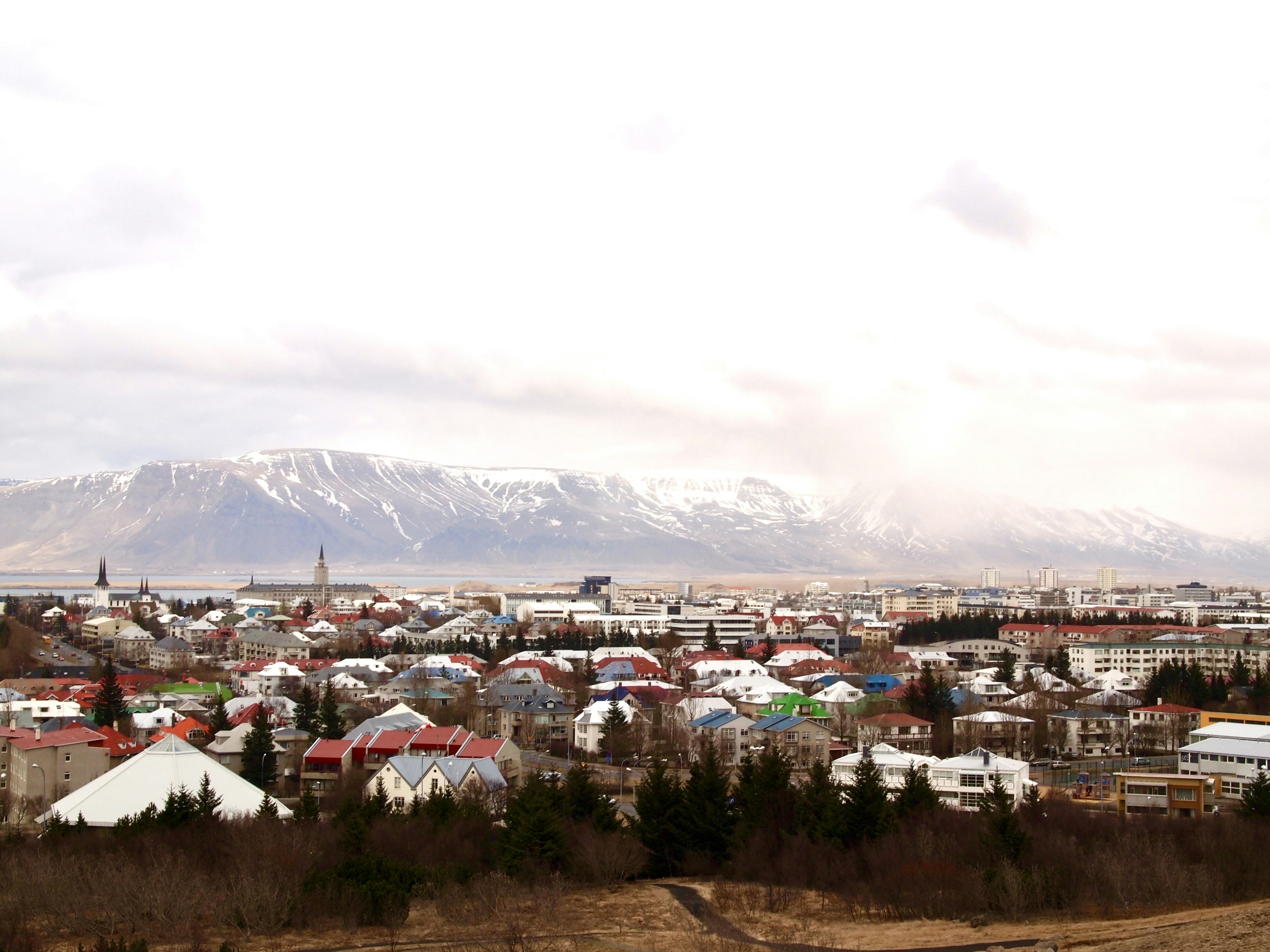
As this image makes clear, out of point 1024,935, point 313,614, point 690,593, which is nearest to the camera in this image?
point 1024,935

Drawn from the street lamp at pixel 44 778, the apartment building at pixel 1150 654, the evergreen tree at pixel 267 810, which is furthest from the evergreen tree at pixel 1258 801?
the apartment building at pixel 1150 654

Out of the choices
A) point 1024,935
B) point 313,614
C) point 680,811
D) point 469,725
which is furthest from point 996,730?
point 313,614

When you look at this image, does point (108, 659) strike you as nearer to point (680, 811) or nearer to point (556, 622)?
point (680, 811)

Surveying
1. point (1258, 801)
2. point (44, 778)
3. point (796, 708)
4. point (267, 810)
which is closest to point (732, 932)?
point (267, 810)

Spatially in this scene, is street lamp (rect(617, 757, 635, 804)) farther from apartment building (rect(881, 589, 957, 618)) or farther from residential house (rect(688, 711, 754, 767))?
apartment building (rect(881, 589, 957, 618))

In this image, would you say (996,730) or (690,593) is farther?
(690,593)

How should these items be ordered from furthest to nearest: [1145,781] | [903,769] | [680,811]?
[903,769], [1145,781], [680,811]

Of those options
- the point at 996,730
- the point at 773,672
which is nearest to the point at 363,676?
the point at 773,672
